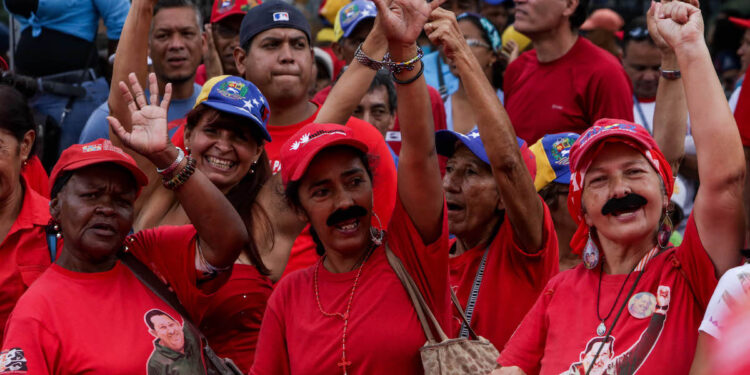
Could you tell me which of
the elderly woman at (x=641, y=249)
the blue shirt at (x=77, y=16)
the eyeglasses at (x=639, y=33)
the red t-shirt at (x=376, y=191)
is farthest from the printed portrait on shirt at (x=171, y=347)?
the eyeglasses at (x=639, y=33)

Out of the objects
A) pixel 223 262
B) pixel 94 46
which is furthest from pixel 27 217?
pixel 94 46

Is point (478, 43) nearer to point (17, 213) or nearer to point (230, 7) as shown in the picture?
point (230, 7)

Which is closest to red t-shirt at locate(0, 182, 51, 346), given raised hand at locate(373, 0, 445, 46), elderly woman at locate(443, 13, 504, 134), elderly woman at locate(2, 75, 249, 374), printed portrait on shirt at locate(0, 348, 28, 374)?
elderly woman at locate(2, 75, 249, 374)

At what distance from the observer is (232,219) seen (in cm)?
373

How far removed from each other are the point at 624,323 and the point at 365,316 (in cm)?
88

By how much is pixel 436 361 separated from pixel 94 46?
4.00 meters

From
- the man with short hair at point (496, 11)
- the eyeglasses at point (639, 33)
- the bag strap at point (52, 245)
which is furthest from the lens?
the man with short hair at point (496, 11)

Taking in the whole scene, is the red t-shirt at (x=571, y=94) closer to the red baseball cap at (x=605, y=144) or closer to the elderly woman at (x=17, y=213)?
the red baseball cap at (x=605, y=144)

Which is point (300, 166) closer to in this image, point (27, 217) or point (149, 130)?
point (149, 130)

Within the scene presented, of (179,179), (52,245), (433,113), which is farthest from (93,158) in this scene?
(433,113)

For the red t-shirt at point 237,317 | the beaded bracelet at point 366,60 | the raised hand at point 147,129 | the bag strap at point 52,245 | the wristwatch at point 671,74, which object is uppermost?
the beaded bracelet at point 366,60

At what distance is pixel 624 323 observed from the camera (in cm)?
304

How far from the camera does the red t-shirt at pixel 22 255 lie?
3.88 metres

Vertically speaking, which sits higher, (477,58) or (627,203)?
(477,58)
